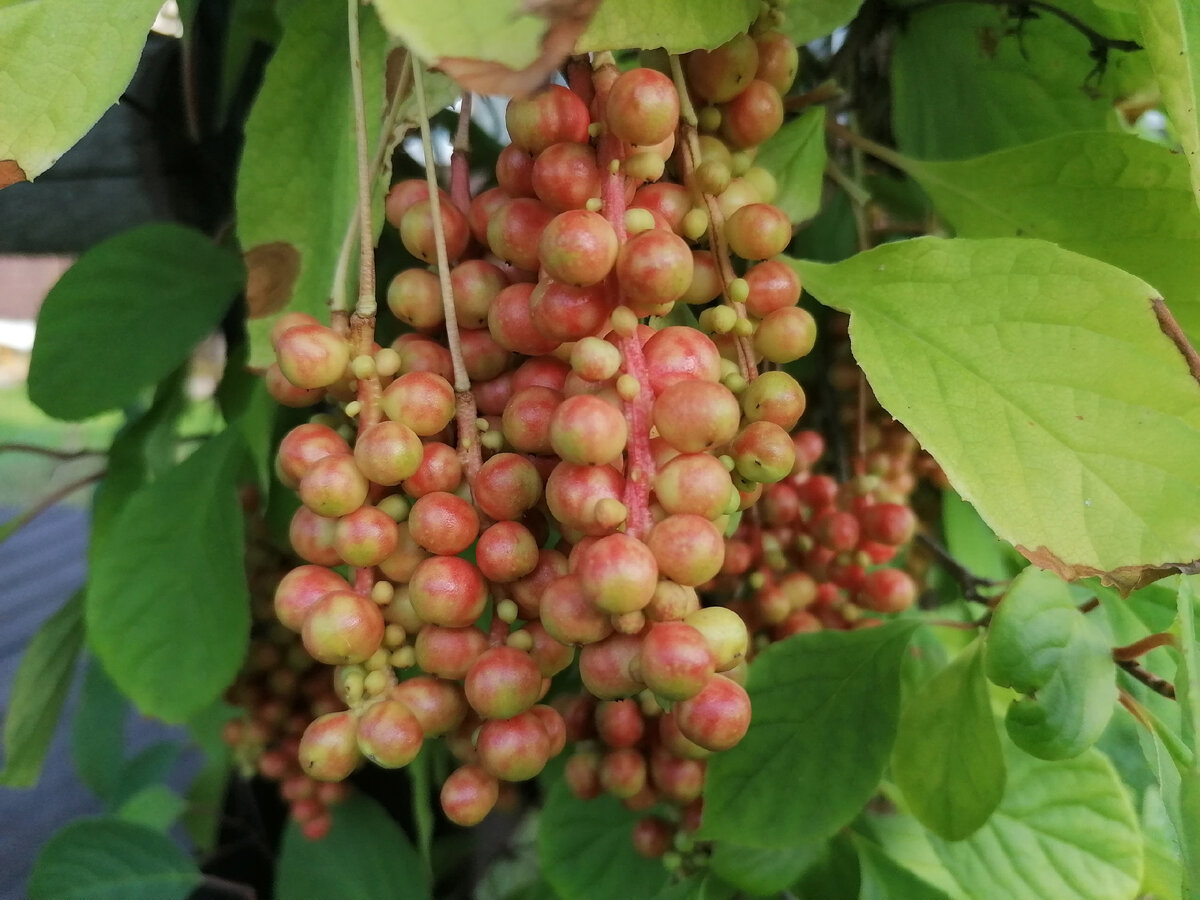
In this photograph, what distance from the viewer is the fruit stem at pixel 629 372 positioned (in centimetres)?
21

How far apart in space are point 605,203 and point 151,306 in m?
0.43

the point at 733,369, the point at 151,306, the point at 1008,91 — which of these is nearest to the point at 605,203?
the point at 733,369

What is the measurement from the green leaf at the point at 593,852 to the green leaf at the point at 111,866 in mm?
451

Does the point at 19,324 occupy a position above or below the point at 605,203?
below

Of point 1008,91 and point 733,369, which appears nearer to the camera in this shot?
point 733,369

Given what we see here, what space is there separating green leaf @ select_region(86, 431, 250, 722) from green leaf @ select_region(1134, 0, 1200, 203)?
471 millimetres

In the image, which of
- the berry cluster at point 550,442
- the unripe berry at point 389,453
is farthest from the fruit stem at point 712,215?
the unripe berry at point 389,453

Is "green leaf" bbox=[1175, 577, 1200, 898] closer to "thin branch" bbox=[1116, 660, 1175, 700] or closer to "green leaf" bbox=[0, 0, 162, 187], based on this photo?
"thin branch" bbox=[1116, 660, 1175, 700]

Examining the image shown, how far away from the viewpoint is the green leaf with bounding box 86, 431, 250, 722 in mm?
474

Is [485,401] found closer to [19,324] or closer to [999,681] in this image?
[999,681]

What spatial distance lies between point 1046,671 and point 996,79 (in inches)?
11.6

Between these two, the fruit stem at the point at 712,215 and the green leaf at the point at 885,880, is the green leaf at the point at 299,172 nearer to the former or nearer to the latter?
the fruit stem at the point at 712,215

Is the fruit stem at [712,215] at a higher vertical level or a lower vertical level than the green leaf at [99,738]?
higher

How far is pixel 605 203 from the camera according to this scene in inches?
9.2
